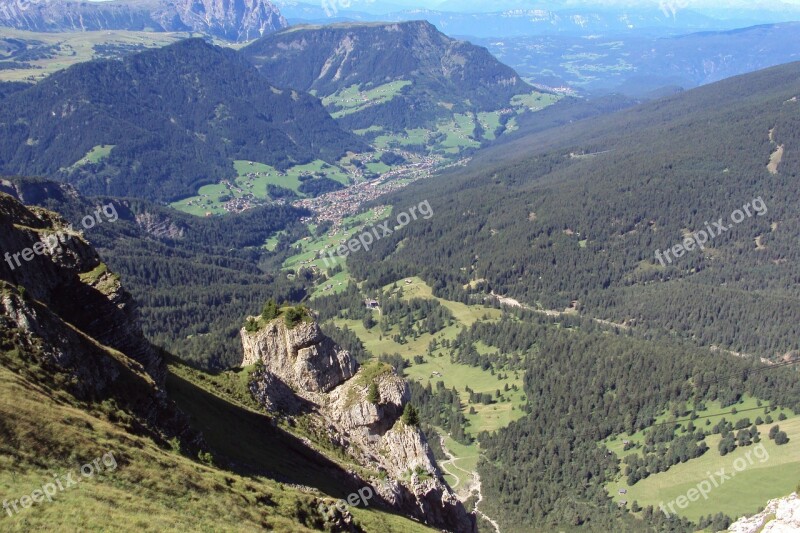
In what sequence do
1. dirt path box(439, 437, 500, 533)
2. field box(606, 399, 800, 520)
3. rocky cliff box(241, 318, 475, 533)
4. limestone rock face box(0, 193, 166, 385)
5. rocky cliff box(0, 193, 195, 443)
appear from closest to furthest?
rocky cliff box(0, 193, 195, 443) < limestone rock face box(0, 193, 166, 385) < rocky cliff box(241, 318, 475, 533) < field box(606, 399, 800, 520) < dirt path box(439, 437, 500, 533)

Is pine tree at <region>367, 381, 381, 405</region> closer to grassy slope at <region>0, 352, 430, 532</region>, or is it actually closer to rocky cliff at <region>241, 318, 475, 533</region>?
rocky cliff at <region>241, 318, 475, 533</region>

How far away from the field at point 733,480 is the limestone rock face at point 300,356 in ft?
280

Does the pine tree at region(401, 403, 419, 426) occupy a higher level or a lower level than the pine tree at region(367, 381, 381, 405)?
lower

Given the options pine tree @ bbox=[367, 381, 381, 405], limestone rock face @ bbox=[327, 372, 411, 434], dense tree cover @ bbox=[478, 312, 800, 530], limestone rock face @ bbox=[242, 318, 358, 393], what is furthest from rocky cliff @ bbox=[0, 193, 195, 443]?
dense tree cover @ bbox=[478, 312, 800, 530]

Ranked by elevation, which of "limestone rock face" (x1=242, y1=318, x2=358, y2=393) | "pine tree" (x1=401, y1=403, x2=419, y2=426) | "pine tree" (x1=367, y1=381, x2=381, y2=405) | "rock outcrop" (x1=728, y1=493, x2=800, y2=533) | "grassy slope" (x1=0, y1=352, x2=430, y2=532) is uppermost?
"grassy slope" (x1=0, y1=352, x2=430, y2=532)

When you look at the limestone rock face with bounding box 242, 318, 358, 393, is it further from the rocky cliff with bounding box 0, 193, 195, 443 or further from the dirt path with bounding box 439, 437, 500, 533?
the dirt path with bounding box 439, 437, 500, 533

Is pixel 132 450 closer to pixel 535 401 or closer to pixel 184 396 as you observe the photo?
pixel 184 396

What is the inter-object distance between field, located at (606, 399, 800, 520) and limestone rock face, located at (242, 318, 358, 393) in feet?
280

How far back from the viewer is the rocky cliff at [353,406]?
68562mm

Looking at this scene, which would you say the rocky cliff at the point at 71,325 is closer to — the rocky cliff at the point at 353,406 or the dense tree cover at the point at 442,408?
the rocky cliff at the point at 353,406

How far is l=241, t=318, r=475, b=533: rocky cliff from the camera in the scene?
68.6 meters

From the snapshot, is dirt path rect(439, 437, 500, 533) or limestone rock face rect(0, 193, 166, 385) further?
dirt path rect(439, 437, 500, 533)

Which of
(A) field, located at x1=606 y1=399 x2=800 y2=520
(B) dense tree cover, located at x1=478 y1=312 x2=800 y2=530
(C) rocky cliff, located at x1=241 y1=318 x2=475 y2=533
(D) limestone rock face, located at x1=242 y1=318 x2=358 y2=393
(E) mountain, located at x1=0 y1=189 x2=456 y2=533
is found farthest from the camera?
(B) dense tree cover, located at x1=478 y1=312 x2=800 y2=530

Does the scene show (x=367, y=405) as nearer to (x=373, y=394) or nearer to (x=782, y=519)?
(x=373, y=394)
